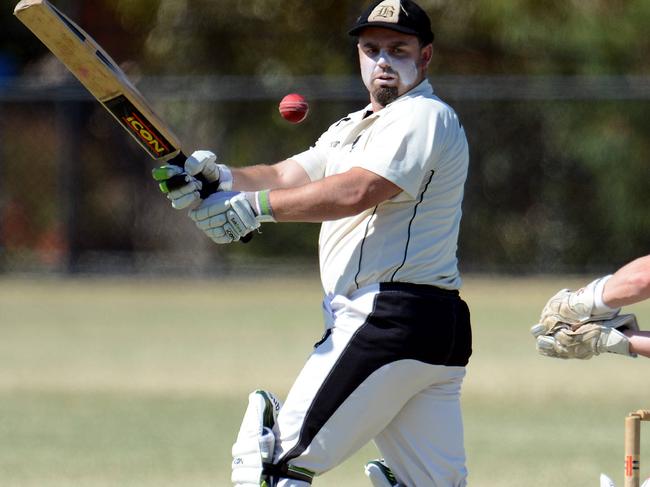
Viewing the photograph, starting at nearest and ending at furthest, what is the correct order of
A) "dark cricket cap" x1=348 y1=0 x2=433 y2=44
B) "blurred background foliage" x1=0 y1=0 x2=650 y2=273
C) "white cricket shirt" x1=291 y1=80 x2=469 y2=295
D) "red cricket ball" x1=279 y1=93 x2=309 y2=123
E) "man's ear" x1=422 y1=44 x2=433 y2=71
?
"white cricket shirt" x1=291 y1=80 x2=469 y2=295
"dark cricket cap" x1=348 y1=0 x2=433 y2=44
"man's ear" x1=422 y1=44 x2=433 y2=71
"red cricket ball" x1=279 y1=93 x2=309 y2=123
"blurred background foliage" x1=0 y1=0 x2=650 y2=273

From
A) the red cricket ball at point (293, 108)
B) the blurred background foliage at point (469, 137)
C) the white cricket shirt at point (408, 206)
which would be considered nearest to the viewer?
the white cricket shirt at point (408, 206)

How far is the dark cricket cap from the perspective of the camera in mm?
5586

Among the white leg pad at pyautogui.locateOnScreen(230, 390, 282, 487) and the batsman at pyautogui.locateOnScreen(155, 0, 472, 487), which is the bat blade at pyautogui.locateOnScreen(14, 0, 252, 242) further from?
the white leg pad at pyautogui.locateOnScreen(230, 390, 282, 487)

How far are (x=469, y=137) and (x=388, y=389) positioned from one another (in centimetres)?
1409

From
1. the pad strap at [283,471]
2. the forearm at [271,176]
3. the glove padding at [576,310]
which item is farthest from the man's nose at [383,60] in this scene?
the pad strap at [283,471]

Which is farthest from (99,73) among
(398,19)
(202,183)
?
(398,19)

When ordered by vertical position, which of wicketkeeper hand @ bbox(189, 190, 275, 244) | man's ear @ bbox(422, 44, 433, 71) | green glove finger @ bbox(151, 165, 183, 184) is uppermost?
man's ear @ bbox(422, 44, 433, 71)

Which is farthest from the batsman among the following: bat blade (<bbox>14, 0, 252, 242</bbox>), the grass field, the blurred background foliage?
the blurred background foliage

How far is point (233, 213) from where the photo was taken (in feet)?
17.5

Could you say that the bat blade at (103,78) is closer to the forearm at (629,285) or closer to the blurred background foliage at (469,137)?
the forearm at (629,285)

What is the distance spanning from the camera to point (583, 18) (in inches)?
832

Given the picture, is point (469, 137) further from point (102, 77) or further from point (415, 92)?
point (102, 77)

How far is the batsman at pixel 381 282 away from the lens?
17.5 feet

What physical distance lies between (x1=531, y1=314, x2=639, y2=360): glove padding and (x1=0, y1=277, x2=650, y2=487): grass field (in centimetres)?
230
